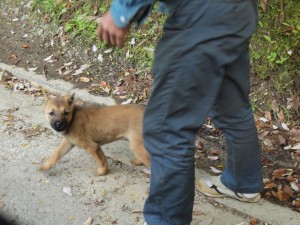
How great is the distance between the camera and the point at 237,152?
344cm

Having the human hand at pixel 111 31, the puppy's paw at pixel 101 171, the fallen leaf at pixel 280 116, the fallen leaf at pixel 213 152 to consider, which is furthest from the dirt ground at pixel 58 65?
the human hand at pixel 111 31

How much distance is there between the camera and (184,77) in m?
2.59

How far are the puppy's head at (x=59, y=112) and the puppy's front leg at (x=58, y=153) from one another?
0.60 ft

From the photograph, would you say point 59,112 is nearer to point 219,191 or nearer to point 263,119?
point 219,191

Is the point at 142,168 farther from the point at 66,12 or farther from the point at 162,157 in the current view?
the point at 66,12

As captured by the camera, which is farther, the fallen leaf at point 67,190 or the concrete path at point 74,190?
the fallen leaf at point 67,190

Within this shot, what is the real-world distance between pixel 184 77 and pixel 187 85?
52 mm

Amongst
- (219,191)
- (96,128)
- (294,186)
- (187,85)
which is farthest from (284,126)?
(187,85)

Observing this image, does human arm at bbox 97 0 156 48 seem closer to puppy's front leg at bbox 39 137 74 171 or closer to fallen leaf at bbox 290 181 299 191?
puppy's front leg at bbox 39 137 74 171

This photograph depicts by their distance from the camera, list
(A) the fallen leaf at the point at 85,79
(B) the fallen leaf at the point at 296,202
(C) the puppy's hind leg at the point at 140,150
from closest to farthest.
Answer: (B) the fallen leaf at the point at 296,202
(C) the puppy's hind leg at the point at 140,150
(A) the fallen leaf at the point at 85,79

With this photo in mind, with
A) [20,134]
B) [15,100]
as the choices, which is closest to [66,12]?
[15,100]

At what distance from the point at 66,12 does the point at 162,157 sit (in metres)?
4.83

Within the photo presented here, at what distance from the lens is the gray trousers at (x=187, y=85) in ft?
8.29

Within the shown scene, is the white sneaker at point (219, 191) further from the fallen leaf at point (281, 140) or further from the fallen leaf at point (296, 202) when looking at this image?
the fallen leaf at point (281, 140)
